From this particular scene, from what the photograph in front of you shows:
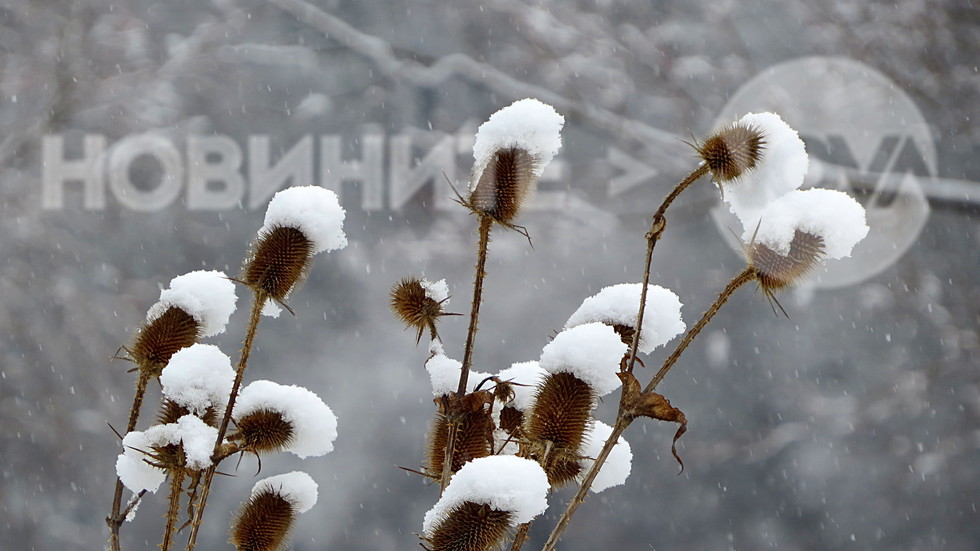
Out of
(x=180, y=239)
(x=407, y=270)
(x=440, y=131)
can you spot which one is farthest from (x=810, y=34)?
(x=180, y=239)

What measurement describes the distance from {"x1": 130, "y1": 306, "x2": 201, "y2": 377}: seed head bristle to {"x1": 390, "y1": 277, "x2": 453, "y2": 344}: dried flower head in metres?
0.15

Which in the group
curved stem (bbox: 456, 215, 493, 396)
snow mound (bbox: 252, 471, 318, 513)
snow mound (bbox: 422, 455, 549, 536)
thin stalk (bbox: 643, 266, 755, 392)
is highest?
snow mound (bbox: 252, 471, 318, 513)

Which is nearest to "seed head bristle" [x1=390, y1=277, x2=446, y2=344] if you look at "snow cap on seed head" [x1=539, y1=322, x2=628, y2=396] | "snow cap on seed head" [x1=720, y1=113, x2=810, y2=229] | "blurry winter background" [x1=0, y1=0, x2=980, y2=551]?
"snow cap on seed head" [x1=539, y1=322, x2=628, y2=396]

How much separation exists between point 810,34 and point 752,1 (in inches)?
8.1

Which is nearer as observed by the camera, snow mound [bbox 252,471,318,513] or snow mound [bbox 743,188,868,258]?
snow mound [bbox 743,188,868,258]

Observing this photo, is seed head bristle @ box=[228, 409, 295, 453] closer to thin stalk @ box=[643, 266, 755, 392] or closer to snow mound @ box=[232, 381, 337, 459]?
snow mound @ box=[232, 381, 337, 459]

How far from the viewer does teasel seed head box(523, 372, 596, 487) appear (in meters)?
0.49

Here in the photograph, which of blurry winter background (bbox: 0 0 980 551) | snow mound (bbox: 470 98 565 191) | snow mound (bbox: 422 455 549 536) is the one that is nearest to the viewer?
snow mound (bbox: 422 455 549 536)

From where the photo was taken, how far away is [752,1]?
8.76ft

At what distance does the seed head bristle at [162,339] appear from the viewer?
1.91 feet

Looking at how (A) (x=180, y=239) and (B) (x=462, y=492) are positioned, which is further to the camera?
(A) (x=180, y=239)

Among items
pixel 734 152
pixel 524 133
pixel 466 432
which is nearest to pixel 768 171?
pixel 734 152

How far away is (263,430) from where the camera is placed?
1.87 ft

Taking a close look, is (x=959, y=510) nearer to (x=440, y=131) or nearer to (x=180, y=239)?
(x=440, y=131)
